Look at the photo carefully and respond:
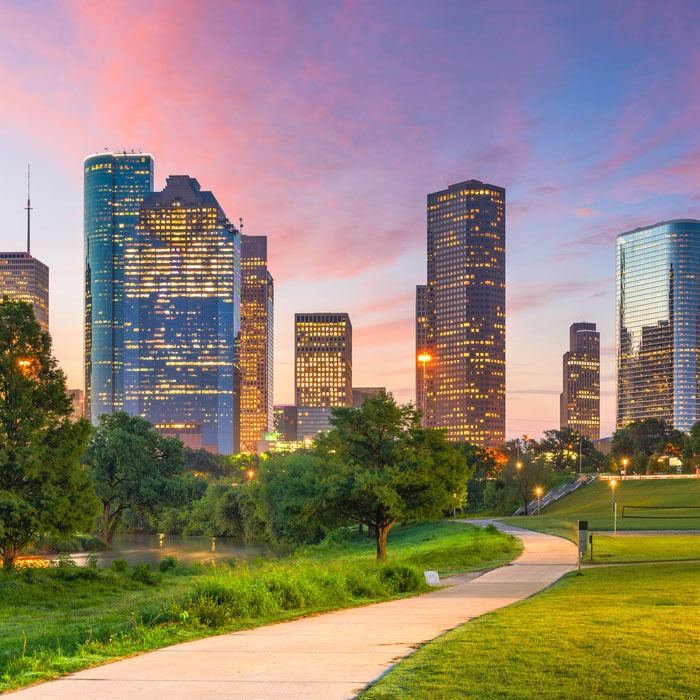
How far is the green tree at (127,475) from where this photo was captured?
6806cm

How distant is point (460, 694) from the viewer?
30.0 feet

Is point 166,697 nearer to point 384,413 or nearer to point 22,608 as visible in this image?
point 22,608

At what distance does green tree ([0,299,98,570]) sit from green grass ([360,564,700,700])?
83.7ft

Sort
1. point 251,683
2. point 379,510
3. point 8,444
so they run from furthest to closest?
1. point 379,510
2. point 8,444
3. point 251,683

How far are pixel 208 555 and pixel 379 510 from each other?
28257mm

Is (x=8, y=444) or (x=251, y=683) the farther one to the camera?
(x=8, y=444)

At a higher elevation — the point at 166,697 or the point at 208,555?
the point at 166,697

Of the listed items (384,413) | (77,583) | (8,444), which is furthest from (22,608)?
(384,413)

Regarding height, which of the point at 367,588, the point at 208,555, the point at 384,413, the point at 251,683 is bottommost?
the point at 208,555

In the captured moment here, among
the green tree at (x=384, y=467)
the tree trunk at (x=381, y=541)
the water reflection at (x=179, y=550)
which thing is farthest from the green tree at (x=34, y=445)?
the water reflection at (x=179, y=550)

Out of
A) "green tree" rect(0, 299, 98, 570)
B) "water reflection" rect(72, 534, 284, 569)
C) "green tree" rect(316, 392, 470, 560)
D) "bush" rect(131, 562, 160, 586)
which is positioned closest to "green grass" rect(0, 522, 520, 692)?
"bush" rect(131, 562, 160, 586)

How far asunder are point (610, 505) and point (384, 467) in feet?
184

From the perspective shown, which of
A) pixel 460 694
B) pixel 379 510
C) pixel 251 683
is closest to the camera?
pixel 460 694

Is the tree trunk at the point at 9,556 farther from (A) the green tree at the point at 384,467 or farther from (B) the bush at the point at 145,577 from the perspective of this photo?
(A) the green tree at the point at 384,467
